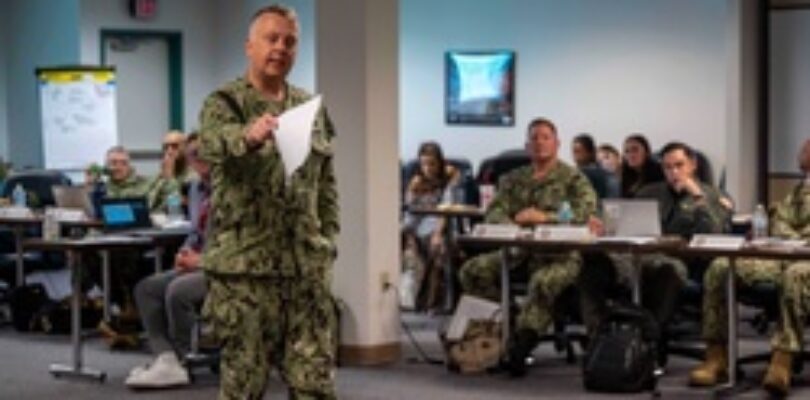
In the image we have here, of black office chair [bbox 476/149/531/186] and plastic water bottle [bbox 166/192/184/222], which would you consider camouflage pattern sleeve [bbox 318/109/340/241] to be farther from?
black office chair [bbox 476/149/531/186]

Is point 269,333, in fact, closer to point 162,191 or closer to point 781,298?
point 781,298

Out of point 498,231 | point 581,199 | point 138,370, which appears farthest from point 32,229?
point 581,199

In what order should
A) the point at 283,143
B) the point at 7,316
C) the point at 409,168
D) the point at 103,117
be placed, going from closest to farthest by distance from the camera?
1. the point at 283,143
2. the point at 7,316
3. the point at 409,168
4. the point at 103,117

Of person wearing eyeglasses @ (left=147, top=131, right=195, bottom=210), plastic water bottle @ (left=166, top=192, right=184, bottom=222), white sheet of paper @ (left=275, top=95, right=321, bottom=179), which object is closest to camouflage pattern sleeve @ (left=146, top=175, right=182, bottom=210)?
person wearing eyeglasses @ (left=147, top=131, right=195, bottom=210)

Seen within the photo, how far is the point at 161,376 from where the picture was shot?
774 cm

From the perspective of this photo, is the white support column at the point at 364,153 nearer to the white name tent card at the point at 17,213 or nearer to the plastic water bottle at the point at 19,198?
the white name tent card at the point at 17,213

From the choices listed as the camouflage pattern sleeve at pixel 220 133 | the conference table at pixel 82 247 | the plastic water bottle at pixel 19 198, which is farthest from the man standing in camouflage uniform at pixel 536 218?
the camouflage pattern sleeve at pixel 220 133

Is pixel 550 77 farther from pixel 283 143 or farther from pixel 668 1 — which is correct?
pixel 283 143

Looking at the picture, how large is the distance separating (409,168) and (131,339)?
4659mm

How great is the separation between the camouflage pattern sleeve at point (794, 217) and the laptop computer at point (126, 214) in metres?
3.29

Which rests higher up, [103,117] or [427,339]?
[103,117]

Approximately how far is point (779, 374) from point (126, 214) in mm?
3568

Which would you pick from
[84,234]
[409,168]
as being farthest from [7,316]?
[409,168]

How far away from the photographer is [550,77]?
1327 cm
